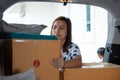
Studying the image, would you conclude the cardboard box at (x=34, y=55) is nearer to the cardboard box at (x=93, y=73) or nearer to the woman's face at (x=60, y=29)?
the cardboard box at (x=93, y=73)

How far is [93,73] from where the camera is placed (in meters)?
1.83

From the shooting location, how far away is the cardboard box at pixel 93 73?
176cm

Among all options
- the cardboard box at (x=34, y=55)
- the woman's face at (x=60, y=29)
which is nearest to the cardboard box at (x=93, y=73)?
the cardboard box at (x=34, y=55)

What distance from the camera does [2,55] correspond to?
5.17 feet

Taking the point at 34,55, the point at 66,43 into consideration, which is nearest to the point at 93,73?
the point at 66,43

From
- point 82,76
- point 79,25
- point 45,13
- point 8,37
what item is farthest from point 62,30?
point 45,13

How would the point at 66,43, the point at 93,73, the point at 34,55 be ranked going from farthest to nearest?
the point at 66,43, the point at 93,73, the point at 34,55

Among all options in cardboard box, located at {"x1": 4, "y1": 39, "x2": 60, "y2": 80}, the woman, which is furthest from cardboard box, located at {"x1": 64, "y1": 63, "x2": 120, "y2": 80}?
cardboard box, located at {"x1": 4, "y1": 39, "x2": 60, "y2": 80}

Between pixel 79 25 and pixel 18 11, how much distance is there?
3087 mm

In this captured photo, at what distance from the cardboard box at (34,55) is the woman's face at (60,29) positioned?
35 centimetres

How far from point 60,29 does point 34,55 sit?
485 millimetres

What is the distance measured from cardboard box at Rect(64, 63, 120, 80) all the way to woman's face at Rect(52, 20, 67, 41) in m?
0.33

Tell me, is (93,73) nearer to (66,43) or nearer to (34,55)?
(66,43)

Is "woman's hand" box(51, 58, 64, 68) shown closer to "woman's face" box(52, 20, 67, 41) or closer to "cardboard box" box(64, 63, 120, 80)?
"cardboard box" box(64, 63, 120, 80)
